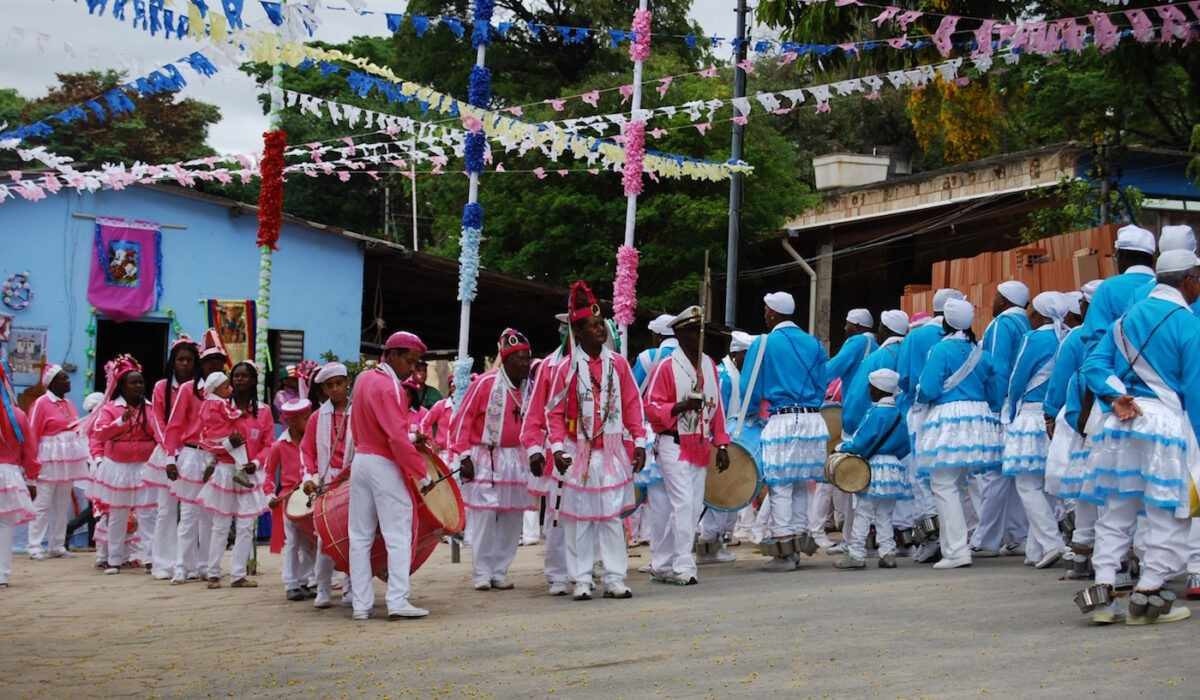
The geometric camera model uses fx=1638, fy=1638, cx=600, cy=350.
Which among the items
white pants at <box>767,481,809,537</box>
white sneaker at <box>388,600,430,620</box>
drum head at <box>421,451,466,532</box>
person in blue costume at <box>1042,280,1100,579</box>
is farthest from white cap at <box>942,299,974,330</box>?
white sneaker at <box>388,600,430,620</box>

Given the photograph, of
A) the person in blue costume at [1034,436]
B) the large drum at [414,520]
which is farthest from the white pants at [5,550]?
the person in blue costume at [1034,436]

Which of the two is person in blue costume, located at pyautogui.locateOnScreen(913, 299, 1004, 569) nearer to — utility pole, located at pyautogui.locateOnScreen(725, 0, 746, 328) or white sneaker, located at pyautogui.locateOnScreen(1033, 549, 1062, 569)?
white sneaker, located at pyautogui.locateOnScreen(1033, 549, 1062, 569)

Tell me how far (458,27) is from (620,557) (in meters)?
7.55

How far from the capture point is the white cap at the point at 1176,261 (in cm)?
912

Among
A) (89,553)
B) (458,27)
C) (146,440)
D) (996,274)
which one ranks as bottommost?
(89,553)

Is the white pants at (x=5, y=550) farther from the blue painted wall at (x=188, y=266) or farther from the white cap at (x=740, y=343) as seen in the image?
the blue painted wall at (x=188, y=266)

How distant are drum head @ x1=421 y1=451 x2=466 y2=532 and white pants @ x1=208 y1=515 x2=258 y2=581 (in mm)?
3219

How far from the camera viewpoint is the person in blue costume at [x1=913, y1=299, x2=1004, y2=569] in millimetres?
12828

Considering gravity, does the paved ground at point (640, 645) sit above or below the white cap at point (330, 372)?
below

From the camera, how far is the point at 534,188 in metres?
32.8

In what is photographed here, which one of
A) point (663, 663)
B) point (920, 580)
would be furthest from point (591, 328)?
point (663, 663)

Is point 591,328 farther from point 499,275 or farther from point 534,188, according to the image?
point 534,188

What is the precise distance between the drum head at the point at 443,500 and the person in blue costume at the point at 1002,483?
4428 millimetres

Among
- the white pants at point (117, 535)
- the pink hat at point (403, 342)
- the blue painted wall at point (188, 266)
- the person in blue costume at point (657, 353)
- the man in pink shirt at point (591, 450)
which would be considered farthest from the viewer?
the blue painted wall at point (188, 266)
